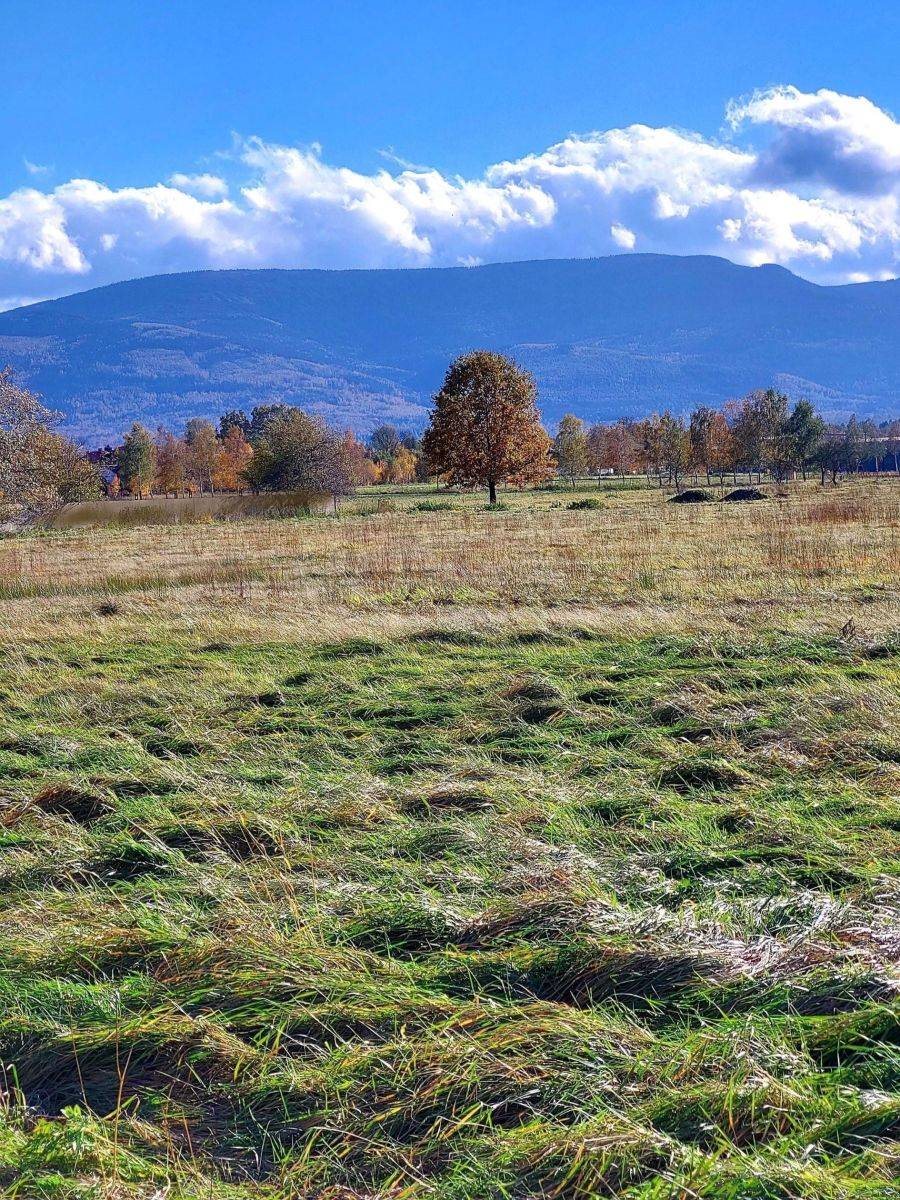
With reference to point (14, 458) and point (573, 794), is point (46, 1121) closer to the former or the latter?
point (573, 794)

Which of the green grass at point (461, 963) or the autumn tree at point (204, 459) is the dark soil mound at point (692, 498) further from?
the autumn tree at point (204, 459)

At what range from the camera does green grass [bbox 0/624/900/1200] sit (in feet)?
9.66

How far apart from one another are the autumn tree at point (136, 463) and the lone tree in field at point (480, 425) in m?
54.7

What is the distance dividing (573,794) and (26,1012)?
3.37 meters

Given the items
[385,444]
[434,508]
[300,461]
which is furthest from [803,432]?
[385,444]

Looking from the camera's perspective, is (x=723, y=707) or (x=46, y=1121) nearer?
(x=46, y=1121)

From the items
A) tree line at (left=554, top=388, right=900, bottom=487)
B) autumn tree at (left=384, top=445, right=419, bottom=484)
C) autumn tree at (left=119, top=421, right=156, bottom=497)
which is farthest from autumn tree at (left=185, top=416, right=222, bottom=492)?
tree line at (left=554, top=388, right=900, bottom=487)

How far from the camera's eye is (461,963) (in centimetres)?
396

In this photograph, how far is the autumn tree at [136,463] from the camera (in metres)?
103

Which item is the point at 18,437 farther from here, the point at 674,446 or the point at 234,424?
the point at 234,424

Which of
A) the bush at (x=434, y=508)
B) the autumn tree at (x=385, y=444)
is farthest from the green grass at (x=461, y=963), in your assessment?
the autumn tree at (x=385, y=444)

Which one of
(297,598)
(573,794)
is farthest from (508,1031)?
(297,598)

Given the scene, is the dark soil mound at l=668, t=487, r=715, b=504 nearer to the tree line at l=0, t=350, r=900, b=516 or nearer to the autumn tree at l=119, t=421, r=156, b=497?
the tree line at l=0, t=350, r=900, b=516

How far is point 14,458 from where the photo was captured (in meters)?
37.1
